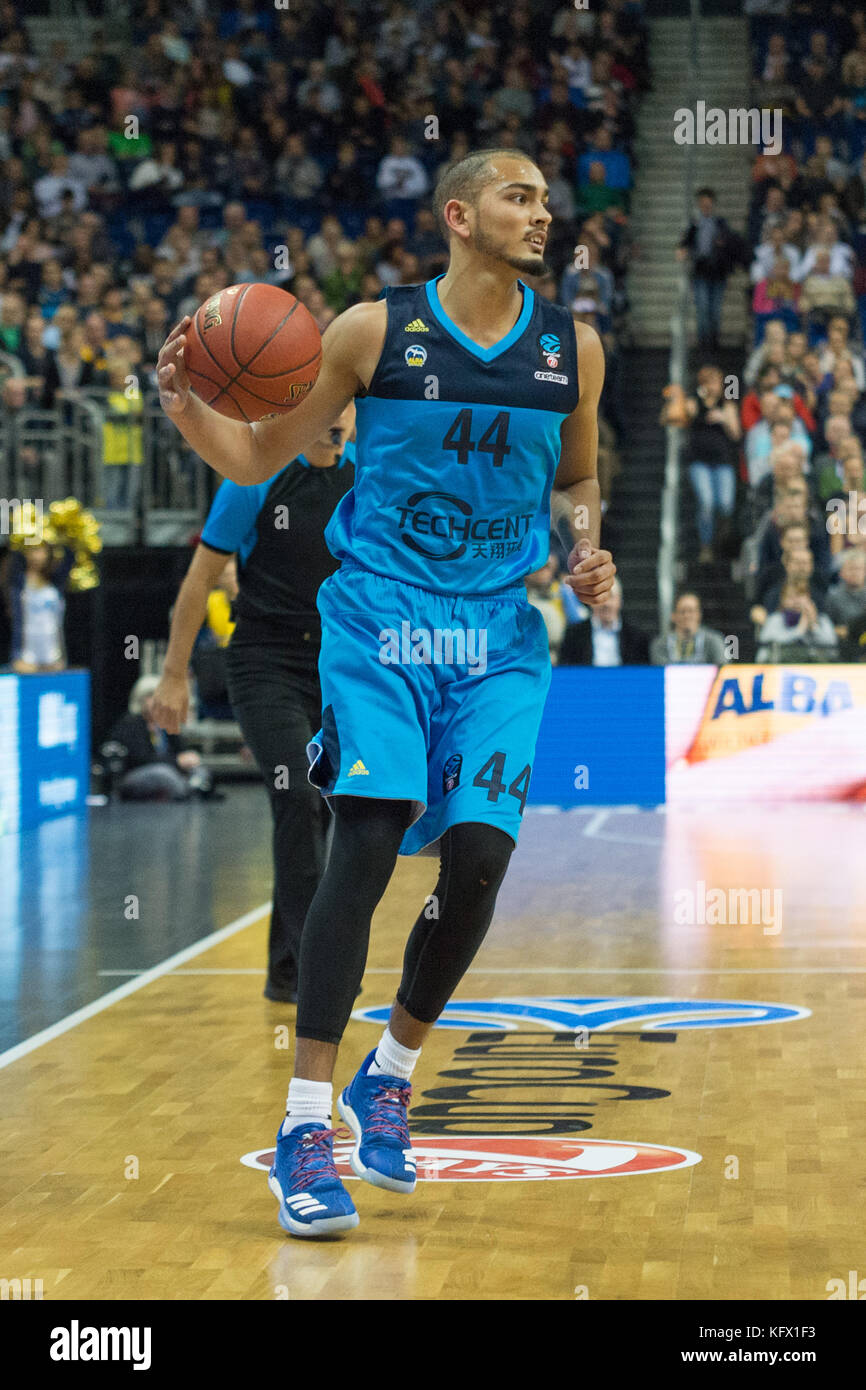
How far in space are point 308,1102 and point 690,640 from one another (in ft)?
36.2

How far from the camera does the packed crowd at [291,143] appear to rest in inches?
735

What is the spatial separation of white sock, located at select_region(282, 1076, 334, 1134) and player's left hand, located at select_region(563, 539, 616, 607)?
1140 millimetres

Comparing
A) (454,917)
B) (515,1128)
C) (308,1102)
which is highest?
(454,917)

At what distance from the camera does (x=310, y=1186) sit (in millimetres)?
4008

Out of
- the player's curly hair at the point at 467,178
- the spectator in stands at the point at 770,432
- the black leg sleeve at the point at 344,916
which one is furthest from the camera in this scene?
the spectator in stands at the point at 770,432

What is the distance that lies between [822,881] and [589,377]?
5.88 m

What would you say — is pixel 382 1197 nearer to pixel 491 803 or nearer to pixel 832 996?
pixel 491 803

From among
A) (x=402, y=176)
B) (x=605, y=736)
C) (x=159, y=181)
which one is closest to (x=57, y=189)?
(x=159, y=181)

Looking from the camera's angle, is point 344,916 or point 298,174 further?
point 298,174

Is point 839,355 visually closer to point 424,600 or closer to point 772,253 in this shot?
point 772,253

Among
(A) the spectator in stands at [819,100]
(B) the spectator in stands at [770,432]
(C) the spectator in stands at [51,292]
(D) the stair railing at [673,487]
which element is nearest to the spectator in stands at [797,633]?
(D) the stair railing at [673,487]

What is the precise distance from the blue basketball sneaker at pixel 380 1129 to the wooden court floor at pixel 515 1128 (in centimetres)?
9

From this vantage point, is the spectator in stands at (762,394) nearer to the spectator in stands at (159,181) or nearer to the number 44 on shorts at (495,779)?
the spectator in stands at (159,181)

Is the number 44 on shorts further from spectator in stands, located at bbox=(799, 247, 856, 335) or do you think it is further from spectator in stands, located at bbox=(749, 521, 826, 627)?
spectator in stands, located at bbox=(799, 247, 856, 335)
